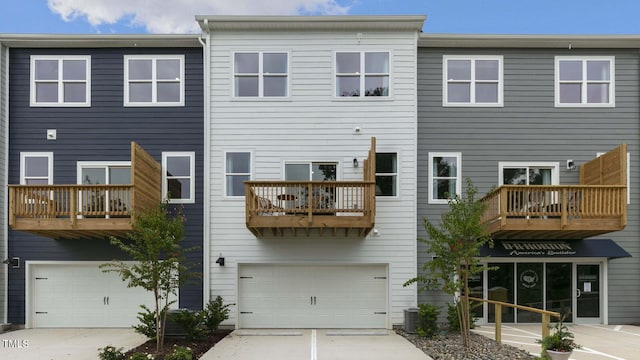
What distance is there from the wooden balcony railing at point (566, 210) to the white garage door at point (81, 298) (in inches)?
399

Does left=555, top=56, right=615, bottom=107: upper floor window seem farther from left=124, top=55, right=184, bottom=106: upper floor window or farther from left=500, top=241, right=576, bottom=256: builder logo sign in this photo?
left=124, top=55, right=184, bottom=106: upper floor window

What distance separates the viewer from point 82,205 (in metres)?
11.2

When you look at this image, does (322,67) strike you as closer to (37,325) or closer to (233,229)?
(233,229)

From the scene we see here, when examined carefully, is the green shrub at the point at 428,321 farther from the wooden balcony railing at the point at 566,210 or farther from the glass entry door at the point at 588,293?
the glass entry door at the point at 588,293

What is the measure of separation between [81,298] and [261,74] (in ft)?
27.2

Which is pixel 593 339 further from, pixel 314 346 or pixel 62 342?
pixel 62 342

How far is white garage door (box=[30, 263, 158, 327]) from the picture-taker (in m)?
12.5

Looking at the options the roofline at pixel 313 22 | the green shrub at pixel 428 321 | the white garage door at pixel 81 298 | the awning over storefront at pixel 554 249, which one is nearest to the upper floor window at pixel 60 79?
the roofline at pixel 313 22

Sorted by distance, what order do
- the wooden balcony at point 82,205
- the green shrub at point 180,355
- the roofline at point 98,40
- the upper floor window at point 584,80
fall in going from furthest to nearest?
the upper floor window at point 584,80 < the roofline at point 98,40 < the wooden balcony at point 82,205 < the green shrub at point 180,355

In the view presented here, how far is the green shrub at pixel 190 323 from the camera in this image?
10.3 m

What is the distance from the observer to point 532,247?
12.5 meters

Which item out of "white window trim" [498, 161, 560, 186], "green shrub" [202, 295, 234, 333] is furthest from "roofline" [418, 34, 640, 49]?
"green shrub" [202, 295, 234, 333]

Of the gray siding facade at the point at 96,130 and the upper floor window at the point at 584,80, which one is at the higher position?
the upper floor window at the point at 584,80

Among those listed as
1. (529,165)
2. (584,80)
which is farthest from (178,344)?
(584,80)
